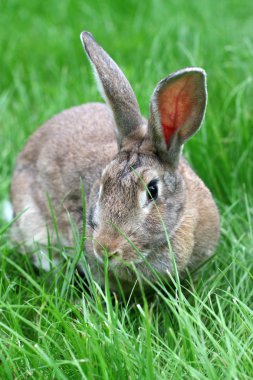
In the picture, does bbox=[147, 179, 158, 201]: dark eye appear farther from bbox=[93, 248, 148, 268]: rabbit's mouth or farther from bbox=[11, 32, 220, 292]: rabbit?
bbox=[93, 248, 148, 268]: rabbit's mouth

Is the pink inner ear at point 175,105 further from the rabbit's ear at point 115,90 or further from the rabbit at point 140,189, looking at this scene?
the rabbit's ear at point 115,90

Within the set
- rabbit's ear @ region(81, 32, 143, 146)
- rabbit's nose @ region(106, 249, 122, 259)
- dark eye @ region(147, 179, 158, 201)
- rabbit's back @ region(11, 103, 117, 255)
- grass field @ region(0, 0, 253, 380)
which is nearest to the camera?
grass field @ region(0, 0, 253, 380)

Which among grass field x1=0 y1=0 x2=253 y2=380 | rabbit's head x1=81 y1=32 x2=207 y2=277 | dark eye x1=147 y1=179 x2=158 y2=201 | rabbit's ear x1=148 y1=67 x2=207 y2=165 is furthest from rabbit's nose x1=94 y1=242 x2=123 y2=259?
rabbit's ear x1=148 y1=67 x2=207 y2=165

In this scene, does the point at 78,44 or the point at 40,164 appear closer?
the point at 40,164

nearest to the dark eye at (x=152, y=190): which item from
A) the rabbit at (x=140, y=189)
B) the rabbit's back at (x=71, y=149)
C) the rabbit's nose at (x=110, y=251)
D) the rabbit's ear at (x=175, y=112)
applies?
the rabbit at (x=140, y=189)

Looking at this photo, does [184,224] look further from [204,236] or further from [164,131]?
[164,131]

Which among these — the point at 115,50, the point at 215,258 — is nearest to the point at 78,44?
the point at 115,50

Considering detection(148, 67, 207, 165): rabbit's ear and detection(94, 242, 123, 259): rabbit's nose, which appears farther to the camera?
detection(148, 67, 207, 165): rabbit's ear
